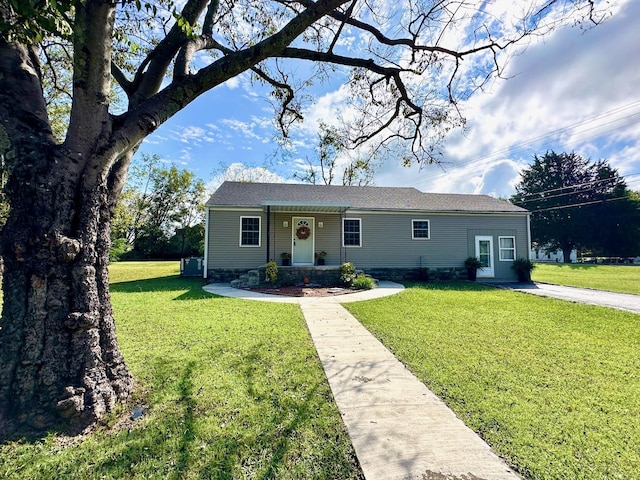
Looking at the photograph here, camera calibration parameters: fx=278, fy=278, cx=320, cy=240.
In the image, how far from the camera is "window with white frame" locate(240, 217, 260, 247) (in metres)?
12.2

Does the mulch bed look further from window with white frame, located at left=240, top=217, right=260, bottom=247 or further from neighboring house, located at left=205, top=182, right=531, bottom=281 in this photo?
window with white frame, located at left=240, top=217, right=260, bottom=247

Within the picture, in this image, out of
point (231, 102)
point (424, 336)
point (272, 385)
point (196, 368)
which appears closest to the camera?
point (272, 385)

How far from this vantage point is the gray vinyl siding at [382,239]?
12102 millimetres

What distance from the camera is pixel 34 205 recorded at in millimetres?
2275

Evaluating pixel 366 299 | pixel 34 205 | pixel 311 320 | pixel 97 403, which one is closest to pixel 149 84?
pixel 34 205

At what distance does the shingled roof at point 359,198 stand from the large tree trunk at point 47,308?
31.8ft

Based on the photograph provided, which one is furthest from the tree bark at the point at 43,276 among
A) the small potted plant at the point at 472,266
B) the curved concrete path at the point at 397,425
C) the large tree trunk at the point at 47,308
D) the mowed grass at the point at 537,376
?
the small potted plant at the point at 472,266

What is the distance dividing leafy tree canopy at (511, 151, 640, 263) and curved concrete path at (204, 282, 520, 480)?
39941 millimetres

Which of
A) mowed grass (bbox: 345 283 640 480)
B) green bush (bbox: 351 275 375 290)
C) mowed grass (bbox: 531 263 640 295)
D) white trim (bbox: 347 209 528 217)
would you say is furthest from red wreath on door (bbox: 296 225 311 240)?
mowed grass (bbox: 531 263 640 295)

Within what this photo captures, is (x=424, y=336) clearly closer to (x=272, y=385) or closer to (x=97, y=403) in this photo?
(x=272, y=385)

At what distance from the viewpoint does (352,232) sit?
13242mm

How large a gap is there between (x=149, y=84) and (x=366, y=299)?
7210 millimetres

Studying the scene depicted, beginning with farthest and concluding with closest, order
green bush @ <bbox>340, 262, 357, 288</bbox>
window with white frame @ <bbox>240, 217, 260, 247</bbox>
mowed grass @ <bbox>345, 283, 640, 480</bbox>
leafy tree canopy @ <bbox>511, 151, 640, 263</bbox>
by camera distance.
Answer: leafy tree canopy @ <bbox>511, 151, 640, 263</bbox> < window with white frame @ <bbox>240, 217, 260, 247</bbox> < green bush @ <bbox>340, 262, 357, 288</bbox> < mowed grass @ <bbox>345, 283, 640, 480</bbox>

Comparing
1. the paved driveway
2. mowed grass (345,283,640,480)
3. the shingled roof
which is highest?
the shingled roof
